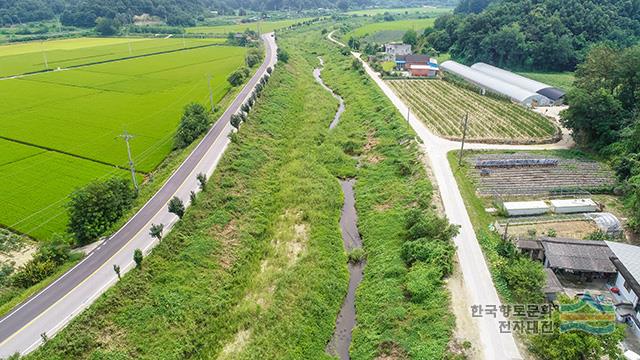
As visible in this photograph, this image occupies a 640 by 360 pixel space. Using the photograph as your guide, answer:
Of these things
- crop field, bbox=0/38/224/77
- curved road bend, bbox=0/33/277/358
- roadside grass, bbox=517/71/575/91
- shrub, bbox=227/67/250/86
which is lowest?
crop field, bbox=0/38/224/77

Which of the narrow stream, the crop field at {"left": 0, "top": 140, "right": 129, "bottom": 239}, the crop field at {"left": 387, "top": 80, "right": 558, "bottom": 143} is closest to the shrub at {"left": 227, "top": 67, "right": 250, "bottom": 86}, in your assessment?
the narrow stream

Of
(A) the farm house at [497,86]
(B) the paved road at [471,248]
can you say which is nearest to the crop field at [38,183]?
(B) the paved road at [471,248]

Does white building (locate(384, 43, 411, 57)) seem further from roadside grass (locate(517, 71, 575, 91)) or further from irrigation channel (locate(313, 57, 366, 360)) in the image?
irrigation channel (locate(313, 57, 366, 360))

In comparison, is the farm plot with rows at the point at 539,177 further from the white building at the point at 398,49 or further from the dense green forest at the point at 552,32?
the white building at the point at 398,49

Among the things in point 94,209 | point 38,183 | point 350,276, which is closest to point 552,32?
point 350,276

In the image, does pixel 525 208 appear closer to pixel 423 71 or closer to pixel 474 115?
pixel 474 115

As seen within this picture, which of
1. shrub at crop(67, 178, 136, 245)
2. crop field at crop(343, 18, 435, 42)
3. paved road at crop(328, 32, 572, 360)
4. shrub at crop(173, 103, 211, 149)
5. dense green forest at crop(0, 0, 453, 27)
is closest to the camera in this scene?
paved road at crop(328, 32, 572, 360)

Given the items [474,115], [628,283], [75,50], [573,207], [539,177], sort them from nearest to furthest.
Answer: [628,283] → [573,207] → [539,177] → [474,115] → [75,50]
